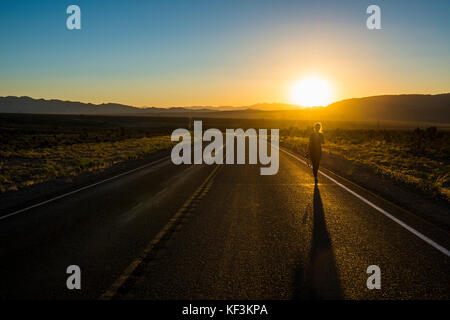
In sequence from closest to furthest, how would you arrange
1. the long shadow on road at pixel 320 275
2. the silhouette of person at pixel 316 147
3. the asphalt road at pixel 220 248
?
the long shadow on road at pixel 320 275, the asphalt road at pixel 220 248, the silhouette of person at pixel 316 147

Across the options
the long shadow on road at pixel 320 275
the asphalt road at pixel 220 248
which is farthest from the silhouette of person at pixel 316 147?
the long shadow on road at pixel 320 275

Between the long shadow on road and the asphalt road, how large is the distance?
13mm

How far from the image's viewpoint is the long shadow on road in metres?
4.08

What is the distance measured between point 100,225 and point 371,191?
7930 mm

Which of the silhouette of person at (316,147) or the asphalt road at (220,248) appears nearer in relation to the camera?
the asphalt road at (220,248)

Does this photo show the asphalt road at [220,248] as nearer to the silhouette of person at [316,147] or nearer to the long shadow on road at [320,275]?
the long shadow on road at [320,275]

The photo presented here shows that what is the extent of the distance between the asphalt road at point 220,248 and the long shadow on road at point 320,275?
0.01 m

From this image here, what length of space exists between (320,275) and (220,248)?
68.1 inches

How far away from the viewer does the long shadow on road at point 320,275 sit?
4.08m

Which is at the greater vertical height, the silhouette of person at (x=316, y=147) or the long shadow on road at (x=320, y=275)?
the silhouette of person at (x=316, y=147)

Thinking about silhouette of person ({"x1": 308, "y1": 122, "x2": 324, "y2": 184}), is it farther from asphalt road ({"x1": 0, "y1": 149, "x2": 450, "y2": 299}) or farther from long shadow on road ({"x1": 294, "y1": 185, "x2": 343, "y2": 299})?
long shadow on road ({"x1": 294, "y1": 185, "x2": 343, "y2": 299})

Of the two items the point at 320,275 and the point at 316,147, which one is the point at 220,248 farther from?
the point at 316,147

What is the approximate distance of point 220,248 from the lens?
5.72 metres
